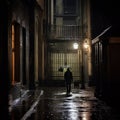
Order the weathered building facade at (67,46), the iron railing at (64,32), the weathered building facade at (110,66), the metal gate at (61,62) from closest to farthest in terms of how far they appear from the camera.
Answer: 1. the weathered building facade at (110,66)
2. the weathered building facade at (67,46)
3. the metal gate at (61,62)
4. the iron railing at (64,32)

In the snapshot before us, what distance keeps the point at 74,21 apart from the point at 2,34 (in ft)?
95.6

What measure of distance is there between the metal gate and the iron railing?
5.04 ft

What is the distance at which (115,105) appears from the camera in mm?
18531

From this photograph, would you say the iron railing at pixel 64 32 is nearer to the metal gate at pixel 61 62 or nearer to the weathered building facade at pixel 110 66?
the metal gate at pixel 61 62

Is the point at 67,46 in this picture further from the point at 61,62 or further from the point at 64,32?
the point at 64,32

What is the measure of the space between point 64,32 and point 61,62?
3.26m

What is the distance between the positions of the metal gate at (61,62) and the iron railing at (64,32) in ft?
5.04

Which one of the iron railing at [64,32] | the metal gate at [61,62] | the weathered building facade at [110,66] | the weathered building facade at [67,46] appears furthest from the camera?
the iron railing at [64,32]

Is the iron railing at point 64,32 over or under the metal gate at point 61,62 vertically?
over

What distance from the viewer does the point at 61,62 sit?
1545 inches

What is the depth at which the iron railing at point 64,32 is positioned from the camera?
131 feet

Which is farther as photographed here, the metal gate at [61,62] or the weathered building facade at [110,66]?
the metal gate at [61,62]

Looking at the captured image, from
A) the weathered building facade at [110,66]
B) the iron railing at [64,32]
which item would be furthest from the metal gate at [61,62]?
the weathered building facade at [110,66]

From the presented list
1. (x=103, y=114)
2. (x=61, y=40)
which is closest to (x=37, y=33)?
(x=61, y=40)
